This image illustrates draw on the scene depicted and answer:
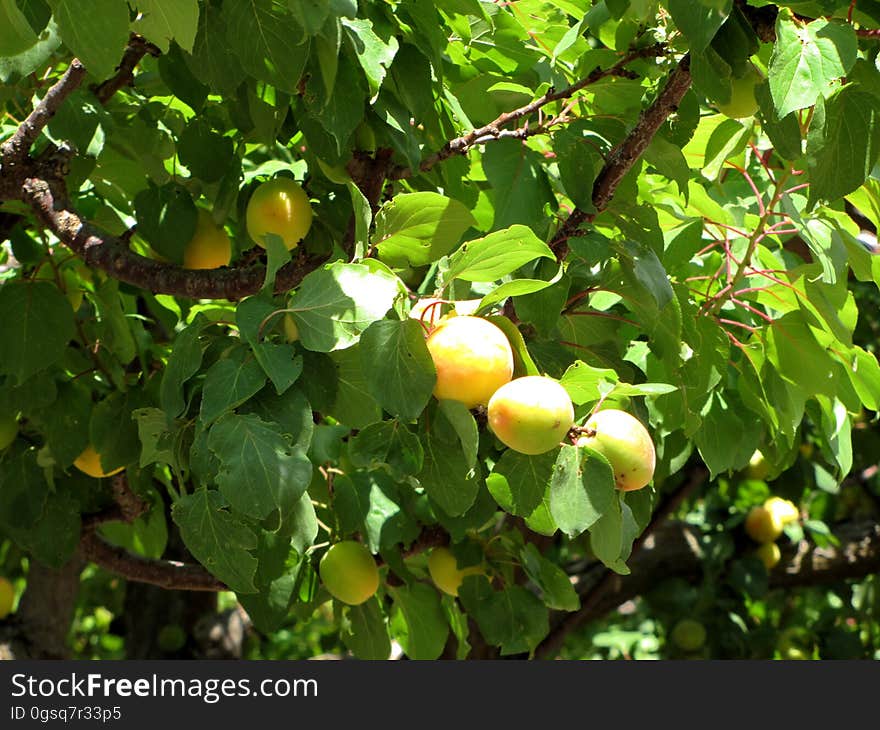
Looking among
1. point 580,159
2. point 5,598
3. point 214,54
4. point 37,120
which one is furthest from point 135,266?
point 5,598

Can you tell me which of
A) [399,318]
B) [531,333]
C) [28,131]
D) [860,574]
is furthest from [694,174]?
[860,574]

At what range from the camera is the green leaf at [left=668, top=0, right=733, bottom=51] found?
899mm

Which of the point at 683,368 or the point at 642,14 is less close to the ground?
the point at 642,14

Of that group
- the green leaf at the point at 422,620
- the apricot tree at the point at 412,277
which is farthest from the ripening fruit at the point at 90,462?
the green leaf at the point at 422,620

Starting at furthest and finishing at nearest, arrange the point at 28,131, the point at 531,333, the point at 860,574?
1. the point at 860,574
2. the point at 28,131
3. the point at 531,333

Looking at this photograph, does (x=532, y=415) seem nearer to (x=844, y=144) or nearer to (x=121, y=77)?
(x=844, y=144)

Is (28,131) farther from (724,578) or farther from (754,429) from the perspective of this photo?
(724,578)

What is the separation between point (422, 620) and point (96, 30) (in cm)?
118

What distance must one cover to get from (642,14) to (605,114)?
332mm

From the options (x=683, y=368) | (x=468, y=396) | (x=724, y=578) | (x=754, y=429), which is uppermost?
(x=468, y=396)

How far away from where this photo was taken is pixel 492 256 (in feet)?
3.06

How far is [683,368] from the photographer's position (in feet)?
4.27

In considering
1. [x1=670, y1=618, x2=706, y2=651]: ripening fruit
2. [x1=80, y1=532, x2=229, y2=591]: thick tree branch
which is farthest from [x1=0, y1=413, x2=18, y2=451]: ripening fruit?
[x1=670, y1=618, x2=706, y2=651]: ripening fruit

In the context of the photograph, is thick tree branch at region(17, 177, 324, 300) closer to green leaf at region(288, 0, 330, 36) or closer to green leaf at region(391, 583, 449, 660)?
green leaf at region(288, 0, 330, 36)
